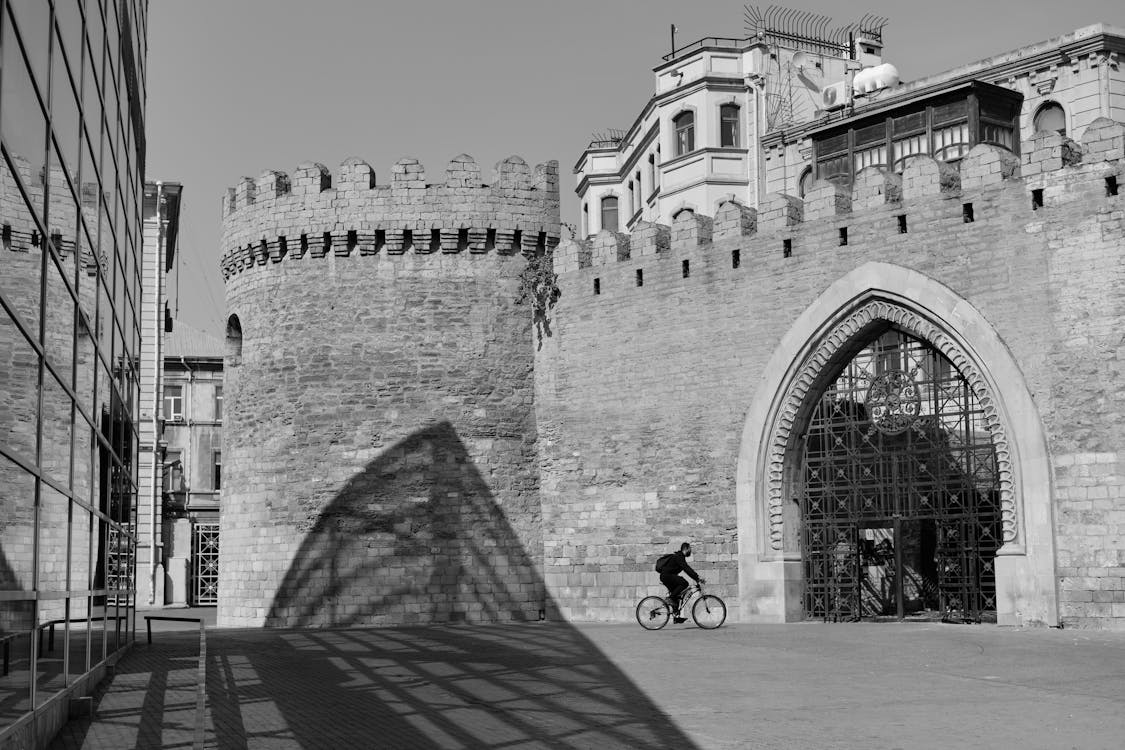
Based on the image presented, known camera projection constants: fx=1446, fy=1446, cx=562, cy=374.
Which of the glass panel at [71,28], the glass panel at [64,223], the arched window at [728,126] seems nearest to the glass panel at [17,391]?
the glass panel at [64,223]

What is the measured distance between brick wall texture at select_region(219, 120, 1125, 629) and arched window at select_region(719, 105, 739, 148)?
15.9 metres

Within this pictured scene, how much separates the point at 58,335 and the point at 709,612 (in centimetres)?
972

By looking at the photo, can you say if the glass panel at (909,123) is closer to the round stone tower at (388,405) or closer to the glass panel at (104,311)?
the round stone tower at (388,405)

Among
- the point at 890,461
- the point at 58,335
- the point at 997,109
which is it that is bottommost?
the point at 890,461

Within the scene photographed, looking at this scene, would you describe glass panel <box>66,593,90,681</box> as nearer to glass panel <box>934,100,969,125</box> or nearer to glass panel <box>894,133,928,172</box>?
glass panel <box>894,133,928,172</box>

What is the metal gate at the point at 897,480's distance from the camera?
1459 centimetres

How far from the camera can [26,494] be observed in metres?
5.54

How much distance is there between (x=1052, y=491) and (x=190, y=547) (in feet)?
83.0

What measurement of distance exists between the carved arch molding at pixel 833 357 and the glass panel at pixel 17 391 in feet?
34.3

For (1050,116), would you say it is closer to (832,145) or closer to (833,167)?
(832,145)

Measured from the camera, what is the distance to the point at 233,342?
19938 mm

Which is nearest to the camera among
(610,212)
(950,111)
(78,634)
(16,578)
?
(16,578)

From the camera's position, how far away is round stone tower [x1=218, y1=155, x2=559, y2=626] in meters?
17.6

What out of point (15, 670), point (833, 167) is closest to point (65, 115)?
point (15, 670)
